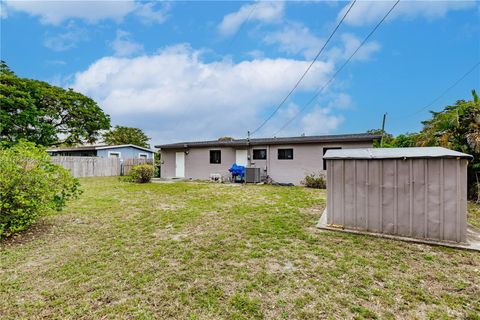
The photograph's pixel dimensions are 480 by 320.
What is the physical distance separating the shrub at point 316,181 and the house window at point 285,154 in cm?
153

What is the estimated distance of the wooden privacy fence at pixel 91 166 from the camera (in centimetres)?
1616

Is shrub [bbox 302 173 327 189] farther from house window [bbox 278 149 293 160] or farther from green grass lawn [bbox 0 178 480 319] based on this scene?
green grass lawn [bbox 0 178 480 319]

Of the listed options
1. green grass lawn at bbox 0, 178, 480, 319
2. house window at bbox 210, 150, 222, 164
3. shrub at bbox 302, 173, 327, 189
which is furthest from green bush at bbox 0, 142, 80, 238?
house window at bbox 210, 150, 222, 164

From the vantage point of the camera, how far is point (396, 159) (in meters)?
4.27

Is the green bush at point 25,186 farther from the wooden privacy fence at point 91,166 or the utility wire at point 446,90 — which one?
the utility wire at point 446,90

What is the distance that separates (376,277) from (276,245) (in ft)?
4.97

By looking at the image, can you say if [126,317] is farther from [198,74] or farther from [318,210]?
[198,74]

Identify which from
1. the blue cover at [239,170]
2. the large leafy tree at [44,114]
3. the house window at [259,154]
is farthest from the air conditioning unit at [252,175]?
the large leafy tree at [44,114]

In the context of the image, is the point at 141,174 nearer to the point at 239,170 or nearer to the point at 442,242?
the point at 239,170

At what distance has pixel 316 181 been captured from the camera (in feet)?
37.1

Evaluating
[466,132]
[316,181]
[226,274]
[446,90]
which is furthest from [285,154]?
[446,90]

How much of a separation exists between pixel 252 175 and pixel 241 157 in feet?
5.53

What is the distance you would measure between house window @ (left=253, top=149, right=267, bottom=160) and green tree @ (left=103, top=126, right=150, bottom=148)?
26.6m

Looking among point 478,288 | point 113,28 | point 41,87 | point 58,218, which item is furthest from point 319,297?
point 41,87
